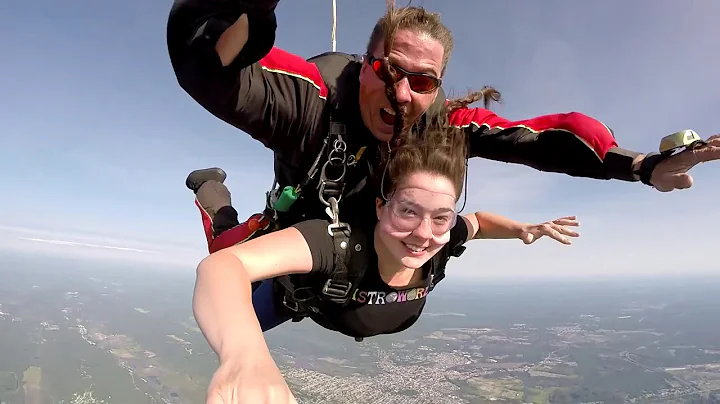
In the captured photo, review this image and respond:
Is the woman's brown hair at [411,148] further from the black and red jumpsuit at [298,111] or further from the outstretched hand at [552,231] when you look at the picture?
the outstretched hand at [552,231]

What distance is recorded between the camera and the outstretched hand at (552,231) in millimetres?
2588

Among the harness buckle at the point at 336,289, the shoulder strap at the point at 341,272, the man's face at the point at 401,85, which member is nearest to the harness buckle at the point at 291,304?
the shoulder strap at the point at 341,272

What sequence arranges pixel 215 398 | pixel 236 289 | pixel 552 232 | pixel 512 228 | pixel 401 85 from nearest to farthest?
pixel 215 398 < pixel 236 289 < pixel 401 85 < pixel 552 232 < pixel 512 228

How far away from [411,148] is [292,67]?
67cm

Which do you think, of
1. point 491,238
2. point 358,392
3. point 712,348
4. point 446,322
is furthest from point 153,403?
point 712,348

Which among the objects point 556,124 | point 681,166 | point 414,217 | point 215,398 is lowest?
point 215,398

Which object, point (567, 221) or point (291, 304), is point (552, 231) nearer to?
point (567, 221)

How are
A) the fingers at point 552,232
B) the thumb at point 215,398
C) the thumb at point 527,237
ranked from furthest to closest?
1. the thumb at point 527,237
2. the fingers at point 552,232
3. the thumb at point 215,398

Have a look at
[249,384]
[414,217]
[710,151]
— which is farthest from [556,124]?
[249,384]

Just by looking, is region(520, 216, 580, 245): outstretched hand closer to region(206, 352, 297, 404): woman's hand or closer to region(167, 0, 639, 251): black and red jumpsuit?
region(167, 0, 639, 251): black and red jumpsuit

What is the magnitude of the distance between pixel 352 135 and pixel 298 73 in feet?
1.25

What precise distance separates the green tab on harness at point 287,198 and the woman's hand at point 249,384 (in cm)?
123

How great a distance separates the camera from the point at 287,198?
6.68 feet

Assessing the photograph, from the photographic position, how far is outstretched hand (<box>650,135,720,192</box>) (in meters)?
1.34
